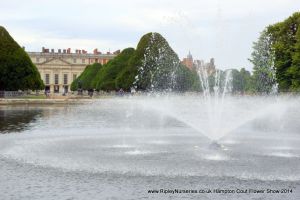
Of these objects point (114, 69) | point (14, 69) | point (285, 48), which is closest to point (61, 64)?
point (114, 69)

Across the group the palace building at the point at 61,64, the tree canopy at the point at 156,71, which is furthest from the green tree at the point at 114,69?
the palace building at the point at 61,64

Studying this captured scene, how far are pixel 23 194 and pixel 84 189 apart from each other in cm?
149

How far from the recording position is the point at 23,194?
12.9m

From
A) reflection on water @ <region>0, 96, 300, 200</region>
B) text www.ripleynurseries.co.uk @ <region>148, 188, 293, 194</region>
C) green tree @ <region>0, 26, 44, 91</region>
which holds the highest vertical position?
green tree @ <region>0, 26, 44, 91</region>

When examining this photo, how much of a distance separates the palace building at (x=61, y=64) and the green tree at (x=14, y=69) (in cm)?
9416

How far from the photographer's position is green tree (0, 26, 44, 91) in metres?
75.9

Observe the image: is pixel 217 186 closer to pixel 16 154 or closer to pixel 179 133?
pixel 16 154

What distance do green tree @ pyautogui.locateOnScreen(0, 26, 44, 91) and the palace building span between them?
309ft

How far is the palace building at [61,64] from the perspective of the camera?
7052 inches

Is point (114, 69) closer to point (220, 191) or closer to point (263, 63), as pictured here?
point (263, 63)

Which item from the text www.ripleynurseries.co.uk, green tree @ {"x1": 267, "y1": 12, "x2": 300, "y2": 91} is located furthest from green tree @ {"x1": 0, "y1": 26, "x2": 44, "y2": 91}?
the text www.ripleynurseries.co.uk

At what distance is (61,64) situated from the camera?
17962 cm

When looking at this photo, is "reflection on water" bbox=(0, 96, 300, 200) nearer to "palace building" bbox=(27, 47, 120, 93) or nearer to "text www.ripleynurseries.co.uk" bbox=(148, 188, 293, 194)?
"text www.ripleynurseries.co.uk" bbox=(148, 188, 293, 194)

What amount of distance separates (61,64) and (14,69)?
104 meters
